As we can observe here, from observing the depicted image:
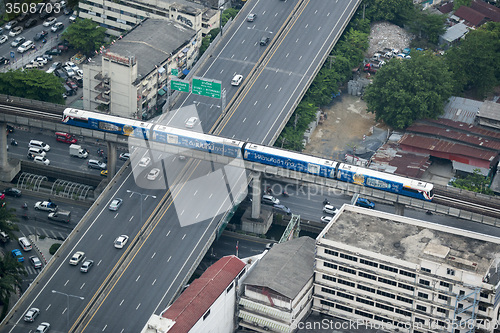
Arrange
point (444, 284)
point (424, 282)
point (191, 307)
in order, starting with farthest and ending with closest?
point (424, 282), point (444, 284), point (191, 307)

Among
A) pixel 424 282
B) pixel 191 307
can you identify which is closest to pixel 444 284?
pixel 424 282

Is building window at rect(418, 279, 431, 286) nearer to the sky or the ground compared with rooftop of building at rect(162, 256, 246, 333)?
nearer to the sky

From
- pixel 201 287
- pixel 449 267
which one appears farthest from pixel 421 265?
pixel 201 287

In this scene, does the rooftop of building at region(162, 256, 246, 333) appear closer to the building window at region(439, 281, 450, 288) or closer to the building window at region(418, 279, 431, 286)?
the building window at region(418, 279, 431, 286)

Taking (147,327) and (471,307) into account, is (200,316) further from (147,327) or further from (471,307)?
(471,307)

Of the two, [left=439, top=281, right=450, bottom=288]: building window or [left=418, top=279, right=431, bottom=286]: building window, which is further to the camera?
[left=418, top=279, right=431, bottom=286]: building window

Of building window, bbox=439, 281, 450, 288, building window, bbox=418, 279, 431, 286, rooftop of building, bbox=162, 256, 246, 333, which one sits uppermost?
building window, bbox=439, 281, 450, 288

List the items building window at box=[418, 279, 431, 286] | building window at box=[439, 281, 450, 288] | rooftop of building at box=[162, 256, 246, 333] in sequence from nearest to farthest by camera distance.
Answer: rooftop of building at box=[162, 256, 246, 333]
building window at box=[439, 281, 450, 288]
building window at box=[418, 279, 431, 286]

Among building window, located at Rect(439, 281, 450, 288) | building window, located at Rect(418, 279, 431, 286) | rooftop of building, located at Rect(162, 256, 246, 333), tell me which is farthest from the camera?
building window, located at Rect(418, 279, 431, 286)

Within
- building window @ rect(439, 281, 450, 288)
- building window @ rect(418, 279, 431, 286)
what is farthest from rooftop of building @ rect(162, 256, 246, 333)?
building window @ rect(439, 281, 450, 288)

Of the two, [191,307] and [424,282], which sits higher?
[424,282]

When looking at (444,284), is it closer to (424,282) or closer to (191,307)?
(424,282)
